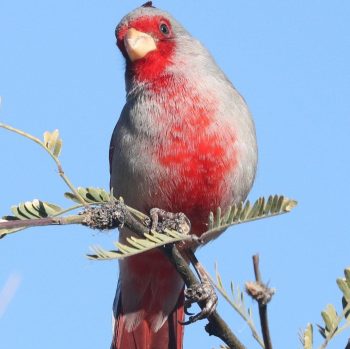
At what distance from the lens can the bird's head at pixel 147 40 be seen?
16.5 feet

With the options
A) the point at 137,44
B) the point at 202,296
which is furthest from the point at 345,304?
the point at 137,44

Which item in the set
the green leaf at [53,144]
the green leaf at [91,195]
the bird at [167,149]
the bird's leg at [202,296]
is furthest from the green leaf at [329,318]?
the bird at [167,149]

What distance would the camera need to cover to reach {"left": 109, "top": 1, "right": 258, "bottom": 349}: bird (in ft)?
14.6

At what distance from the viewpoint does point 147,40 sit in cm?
518

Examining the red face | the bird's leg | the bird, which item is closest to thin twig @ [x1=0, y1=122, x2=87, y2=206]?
the bird's leg

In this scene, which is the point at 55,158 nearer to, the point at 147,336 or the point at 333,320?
the point at 333,320

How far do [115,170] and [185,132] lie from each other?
0.63m

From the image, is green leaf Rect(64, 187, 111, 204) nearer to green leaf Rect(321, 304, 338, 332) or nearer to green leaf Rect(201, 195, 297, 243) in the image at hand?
green leaf Rect(201, 195, 297, 243)

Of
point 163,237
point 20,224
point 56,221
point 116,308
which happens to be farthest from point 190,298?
point 116,308

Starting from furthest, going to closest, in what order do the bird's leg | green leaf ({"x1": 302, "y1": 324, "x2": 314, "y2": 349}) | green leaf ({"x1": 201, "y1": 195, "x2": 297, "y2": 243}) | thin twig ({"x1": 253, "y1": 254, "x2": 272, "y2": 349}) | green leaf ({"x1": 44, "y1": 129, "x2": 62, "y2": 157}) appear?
the bird's leg < green leaf ({"x1": 44, "y1": 129, "x2": 62, "y2": 157}) < green leaf ({"x1": 201, "y1": 195, "x2": 297, "y2": 243}) < green leaf ({"x1": 302, "y1": 324, "x2": 314, "y2": 349}) < thin twig ({"x1": 253, "y1": 254, "x2": 272, "y2": 349})

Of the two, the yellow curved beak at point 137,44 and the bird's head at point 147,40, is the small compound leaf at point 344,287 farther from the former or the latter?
the yellow curved beak at point 137,44

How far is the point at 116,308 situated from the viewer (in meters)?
5.56

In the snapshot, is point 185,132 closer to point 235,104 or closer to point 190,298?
point 235,104

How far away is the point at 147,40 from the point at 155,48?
87 millimetres
